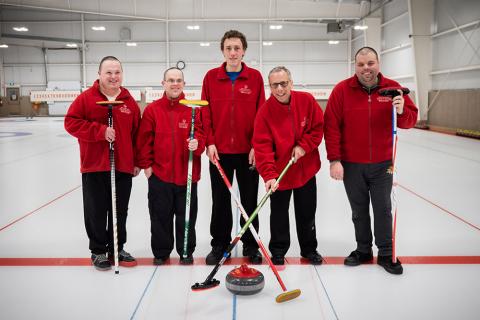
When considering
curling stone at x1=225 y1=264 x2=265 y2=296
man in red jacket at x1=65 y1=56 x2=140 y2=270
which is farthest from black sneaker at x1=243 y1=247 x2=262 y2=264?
man in red jacket at x1=65 y1=56 x2=140 y2=270

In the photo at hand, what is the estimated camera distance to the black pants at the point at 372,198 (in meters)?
3.26

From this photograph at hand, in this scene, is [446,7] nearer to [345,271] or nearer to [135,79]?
[345,271]

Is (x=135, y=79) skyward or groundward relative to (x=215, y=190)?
skyward

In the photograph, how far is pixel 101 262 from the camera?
3271 mm

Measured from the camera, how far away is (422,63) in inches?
614

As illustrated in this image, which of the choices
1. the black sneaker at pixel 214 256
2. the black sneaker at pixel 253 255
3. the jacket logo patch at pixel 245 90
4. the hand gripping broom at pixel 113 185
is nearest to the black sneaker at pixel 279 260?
the black sneaker at pixel 253 255

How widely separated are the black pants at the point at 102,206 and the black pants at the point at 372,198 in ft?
6.11

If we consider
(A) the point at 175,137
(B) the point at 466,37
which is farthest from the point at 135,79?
(A) the point at 175,137

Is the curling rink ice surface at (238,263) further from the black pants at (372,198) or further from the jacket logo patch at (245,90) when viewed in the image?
the jacket logo patch at (245,90)

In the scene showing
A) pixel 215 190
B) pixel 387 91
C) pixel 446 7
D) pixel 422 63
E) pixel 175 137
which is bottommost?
pixel 215 190

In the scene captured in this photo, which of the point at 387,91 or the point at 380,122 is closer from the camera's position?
the point at 387,91

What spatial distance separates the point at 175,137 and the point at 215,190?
563 mm

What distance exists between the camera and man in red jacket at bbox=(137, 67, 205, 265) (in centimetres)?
329

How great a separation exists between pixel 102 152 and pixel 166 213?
0.71 m
